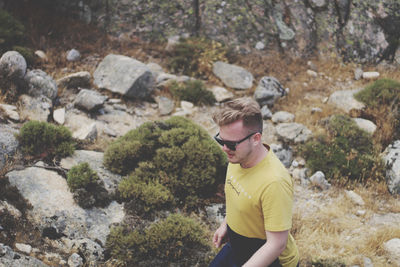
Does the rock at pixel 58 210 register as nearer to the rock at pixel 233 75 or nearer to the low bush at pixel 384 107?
the rock at pixel 233 75

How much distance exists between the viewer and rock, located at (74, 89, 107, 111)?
8188mm

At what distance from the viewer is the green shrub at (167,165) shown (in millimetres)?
5844

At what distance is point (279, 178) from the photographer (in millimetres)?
2504

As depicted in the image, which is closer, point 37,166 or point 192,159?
point 37,166

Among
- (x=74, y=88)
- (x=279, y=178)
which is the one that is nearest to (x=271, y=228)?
(x=279, y=178)

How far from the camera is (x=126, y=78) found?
914 centimetres

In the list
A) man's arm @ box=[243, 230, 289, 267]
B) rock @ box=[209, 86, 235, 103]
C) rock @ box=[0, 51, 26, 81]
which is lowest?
rock @ box=[209, 86, 235, 103]

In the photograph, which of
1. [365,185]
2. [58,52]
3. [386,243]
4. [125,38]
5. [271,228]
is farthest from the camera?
[125,38]

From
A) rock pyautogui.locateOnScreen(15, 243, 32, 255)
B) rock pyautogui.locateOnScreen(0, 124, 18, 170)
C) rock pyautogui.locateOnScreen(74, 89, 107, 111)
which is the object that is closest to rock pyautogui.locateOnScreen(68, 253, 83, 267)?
rock pyautogui.locateOnScreen(15, 243, 32, 255)

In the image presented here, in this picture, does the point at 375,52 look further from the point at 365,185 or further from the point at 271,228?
the point at 271,228

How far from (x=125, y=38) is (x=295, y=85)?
6.56 metres

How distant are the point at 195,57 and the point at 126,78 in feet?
9.92

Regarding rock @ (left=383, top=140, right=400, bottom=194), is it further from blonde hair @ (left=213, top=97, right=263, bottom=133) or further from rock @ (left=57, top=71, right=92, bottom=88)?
rock @ (left=57, top=71, right=92, bottom=88)

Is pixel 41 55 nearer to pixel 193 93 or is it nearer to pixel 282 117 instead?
pixel 193 93
